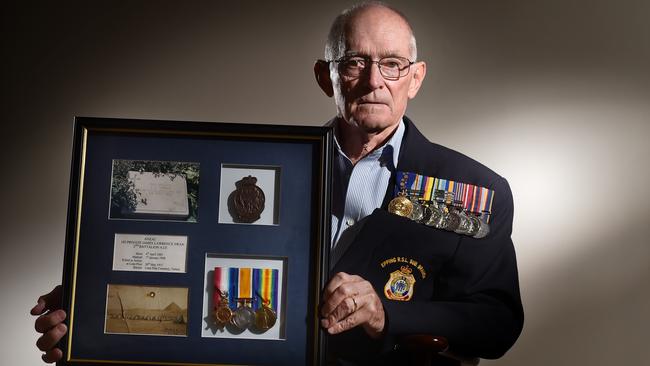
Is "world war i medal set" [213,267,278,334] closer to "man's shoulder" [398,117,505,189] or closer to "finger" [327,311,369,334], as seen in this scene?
"finger" [327,311,369,334]

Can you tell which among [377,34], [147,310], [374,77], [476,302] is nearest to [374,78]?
[374,77]

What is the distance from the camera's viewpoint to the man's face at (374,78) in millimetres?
1818

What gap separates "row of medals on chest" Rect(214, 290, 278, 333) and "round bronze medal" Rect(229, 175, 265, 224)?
0.16 metres

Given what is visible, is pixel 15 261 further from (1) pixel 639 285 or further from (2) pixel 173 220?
(1) pixel 639 285

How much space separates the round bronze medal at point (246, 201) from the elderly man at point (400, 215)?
364 mm

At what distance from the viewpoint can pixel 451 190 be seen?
191 centimetres

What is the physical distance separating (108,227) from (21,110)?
4.47 feet

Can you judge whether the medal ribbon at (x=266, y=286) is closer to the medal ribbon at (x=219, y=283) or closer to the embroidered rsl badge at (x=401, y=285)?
the medal ribbon at (x=219, y=283)

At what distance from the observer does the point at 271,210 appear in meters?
1.51

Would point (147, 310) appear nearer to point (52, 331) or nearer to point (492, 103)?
point (52, 331)

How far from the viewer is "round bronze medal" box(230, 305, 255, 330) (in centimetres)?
147

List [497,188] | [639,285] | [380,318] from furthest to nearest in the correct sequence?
[639,285], [497,188], [380,318]

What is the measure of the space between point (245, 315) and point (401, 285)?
47cm

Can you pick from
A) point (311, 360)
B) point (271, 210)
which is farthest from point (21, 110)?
point (311, 360)
